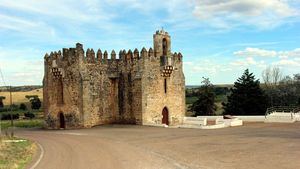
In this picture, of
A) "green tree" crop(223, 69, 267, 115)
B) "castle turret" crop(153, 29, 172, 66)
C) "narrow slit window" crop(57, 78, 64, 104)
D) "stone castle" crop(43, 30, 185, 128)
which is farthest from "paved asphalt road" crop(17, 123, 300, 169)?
"green tree" crop(223, 69, 267, 115)

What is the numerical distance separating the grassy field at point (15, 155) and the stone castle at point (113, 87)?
1280cm

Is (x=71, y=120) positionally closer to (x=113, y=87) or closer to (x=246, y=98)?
(x=113, y=87)

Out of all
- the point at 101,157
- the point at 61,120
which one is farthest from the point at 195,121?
the point at 101,157

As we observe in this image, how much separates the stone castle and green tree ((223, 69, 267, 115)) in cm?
1598

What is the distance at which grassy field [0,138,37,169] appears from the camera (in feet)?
49.8

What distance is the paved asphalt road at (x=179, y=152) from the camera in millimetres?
14977

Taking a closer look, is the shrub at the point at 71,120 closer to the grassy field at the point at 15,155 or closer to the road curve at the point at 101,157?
the road curve at the point at 101,157

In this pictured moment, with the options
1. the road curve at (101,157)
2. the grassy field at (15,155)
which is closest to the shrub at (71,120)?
the road curve at (101,157)

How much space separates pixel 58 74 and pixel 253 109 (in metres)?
25.7

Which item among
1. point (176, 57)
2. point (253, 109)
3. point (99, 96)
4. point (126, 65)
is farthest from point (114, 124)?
point (253, 109)

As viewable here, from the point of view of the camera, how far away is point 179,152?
18484 mm

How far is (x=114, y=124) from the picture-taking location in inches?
1395

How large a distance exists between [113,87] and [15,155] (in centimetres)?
1871

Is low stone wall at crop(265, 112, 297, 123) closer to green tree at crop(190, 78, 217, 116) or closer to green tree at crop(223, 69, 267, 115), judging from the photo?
green tree at crop(223, 69, 267, 115)
